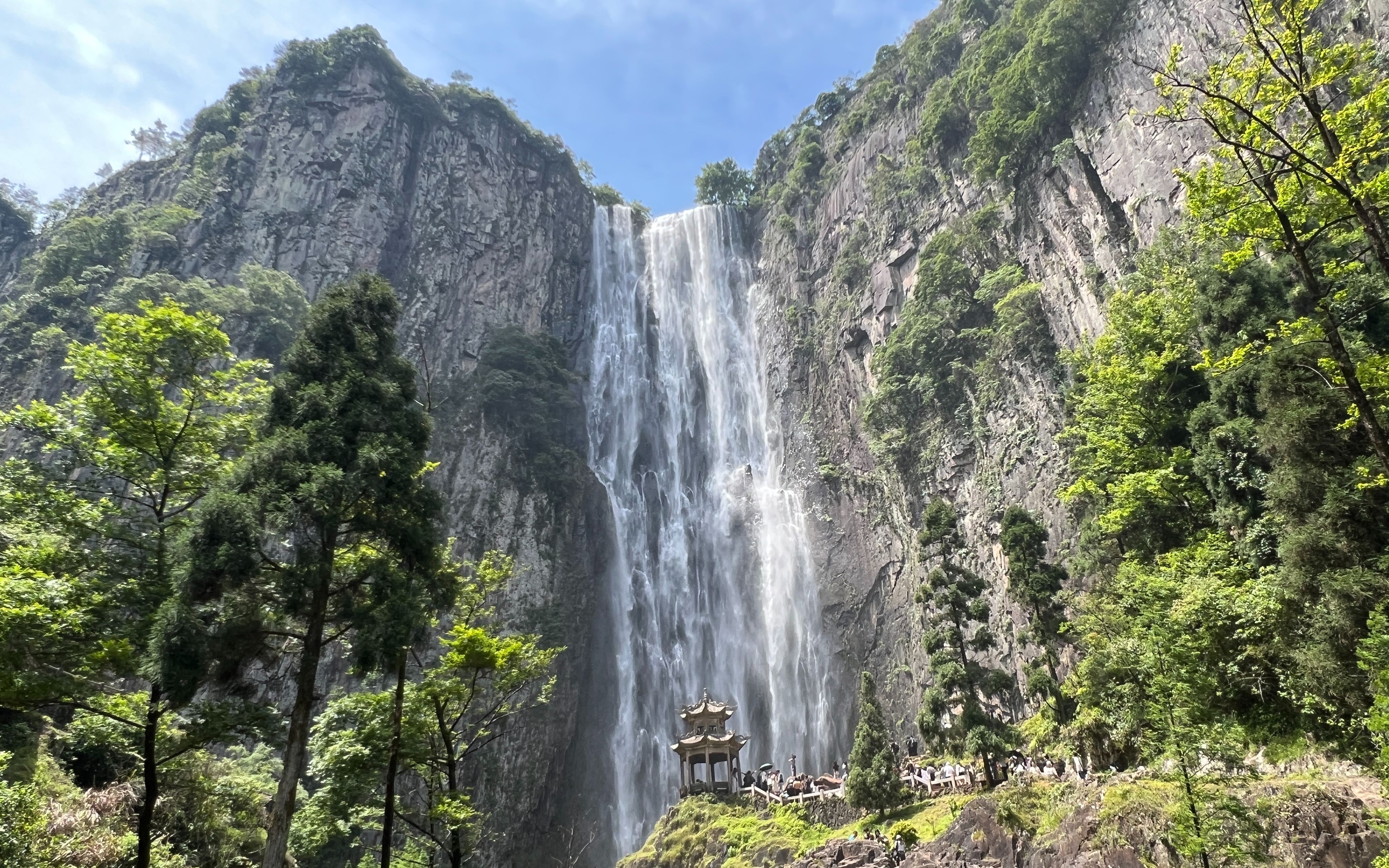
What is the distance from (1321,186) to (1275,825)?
758cm

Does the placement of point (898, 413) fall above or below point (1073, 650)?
above

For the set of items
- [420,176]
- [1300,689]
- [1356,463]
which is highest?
[420,176]

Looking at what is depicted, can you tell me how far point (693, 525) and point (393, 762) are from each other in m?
27.2

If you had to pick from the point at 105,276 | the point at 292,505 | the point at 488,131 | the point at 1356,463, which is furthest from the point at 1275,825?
the point at 488,131

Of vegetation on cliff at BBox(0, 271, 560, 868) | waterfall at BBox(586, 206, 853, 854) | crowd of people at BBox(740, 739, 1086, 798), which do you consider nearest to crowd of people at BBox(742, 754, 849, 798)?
crowd of people at BBox(740, 739, 1086, 798)

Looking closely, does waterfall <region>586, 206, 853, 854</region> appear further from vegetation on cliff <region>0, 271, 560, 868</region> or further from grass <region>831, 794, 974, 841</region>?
vegetation on cliff <region>0, 271, 560, 868</region>

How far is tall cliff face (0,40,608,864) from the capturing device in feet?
114

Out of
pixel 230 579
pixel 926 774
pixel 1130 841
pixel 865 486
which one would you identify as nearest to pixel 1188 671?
pixel 1130 841

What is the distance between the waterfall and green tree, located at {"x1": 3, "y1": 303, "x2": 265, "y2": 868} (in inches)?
→ 893

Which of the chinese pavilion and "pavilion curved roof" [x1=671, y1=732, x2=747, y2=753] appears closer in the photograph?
the chinese pavilion

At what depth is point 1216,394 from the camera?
1541 centimetres

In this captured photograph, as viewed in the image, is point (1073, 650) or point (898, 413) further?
point (898, 413)

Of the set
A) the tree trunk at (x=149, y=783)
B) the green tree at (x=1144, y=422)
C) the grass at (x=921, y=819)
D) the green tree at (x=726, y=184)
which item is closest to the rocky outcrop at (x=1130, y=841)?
the grass at (x=921, y=819)

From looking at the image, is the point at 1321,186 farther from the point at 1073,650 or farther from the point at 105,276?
the point at 105,276
